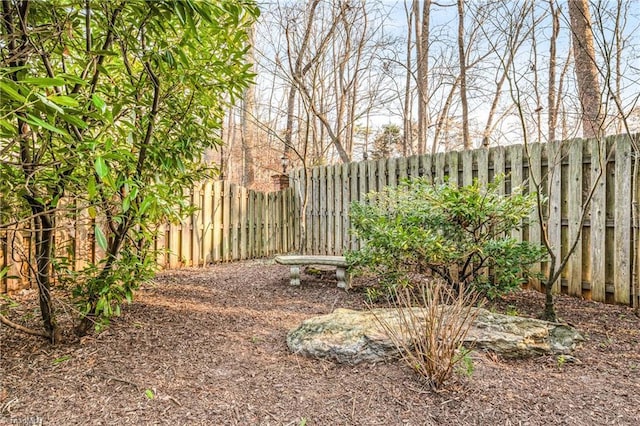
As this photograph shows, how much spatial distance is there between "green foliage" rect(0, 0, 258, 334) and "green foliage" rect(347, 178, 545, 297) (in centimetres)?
168

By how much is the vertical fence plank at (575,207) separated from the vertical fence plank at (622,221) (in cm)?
28

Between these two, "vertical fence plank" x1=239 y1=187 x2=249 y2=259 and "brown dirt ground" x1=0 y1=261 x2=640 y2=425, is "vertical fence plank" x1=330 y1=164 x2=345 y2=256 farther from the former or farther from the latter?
"brown dirt ground" x1=0 y1=261 x2=640 y2=425

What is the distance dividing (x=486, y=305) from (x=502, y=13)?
8.34ft

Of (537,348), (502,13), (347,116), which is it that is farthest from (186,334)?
(347,116)

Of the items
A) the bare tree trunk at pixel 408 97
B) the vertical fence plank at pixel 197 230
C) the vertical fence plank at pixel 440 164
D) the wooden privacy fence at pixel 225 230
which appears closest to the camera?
the vertical fence plank at pixel 440 164

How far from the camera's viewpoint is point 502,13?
121 inches

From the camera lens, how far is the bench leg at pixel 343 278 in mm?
3764

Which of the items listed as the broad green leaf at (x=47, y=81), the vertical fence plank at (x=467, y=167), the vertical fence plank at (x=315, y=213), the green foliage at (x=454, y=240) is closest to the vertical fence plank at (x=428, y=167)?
the vertical fence plank at (x=467, y=167)

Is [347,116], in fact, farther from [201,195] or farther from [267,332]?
[267,332]

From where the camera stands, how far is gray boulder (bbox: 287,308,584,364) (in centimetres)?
213

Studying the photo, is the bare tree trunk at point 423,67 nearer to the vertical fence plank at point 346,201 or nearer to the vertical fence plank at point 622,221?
the vertical fence plank at point 346,201

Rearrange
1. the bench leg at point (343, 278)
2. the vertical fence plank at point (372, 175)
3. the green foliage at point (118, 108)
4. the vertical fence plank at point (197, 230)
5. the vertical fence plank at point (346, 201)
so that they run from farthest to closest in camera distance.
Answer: the vertical fence plank at point (346, 201)
the vertical fence plank at point (372, 175)
the vertical fence plank at point (197, 230)
the bench leg at point (343, 278)
the green foliage at point (118, 108)

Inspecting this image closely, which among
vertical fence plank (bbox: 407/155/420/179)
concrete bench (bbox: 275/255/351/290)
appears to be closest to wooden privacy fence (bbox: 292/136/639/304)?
vertical fence plank (bbox: 407/155/420/179)

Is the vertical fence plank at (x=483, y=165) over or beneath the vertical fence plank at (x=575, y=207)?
over
